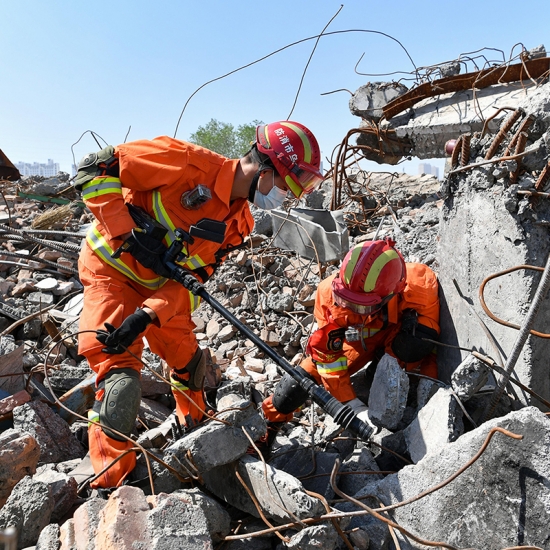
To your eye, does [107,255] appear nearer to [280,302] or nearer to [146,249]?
[146,249]

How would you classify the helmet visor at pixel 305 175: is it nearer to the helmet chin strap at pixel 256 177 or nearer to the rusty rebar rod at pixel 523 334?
the helmet chin strap at pixel 256 177

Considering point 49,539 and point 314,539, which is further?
point 49,539

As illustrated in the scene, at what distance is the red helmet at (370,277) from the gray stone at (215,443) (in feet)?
3.92

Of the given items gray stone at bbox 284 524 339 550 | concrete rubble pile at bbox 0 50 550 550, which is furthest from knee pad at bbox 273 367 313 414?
gray stone at bbox 284 524 339 550

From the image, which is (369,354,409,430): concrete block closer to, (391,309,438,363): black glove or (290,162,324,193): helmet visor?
(391,309,438,363): black glove

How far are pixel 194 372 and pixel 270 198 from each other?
1293mm

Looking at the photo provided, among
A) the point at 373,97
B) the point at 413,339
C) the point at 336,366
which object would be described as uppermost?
the point at 373,97

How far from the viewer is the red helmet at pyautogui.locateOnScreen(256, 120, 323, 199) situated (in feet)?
11.1

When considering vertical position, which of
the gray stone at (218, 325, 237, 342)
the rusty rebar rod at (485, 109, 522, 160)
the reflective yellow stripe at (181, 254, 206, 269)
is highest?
the rusty rebar rod at (485, 109, 522, 160)

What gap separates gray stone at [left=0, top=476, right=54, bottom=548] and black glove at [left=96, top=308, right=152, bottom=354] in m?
0.77

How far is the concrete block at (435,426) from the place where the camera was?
2717 mm

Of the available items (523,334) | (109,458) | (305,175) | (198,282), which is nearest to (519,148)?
(523,334)

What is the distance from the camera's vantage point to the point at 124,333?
284cm

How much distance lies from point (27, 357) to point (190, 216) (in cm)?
224
